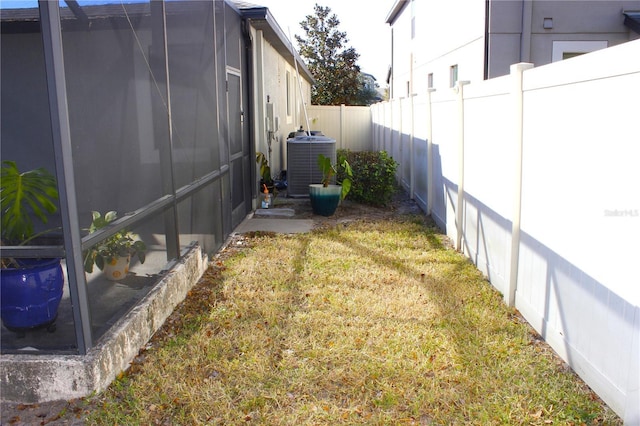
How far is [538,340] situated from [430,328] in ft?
2.33

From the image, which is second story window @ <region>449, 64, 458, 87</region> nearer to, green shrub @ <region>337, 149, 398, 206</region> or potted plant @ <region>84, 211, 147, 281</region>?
green shrub @ <region>337, 149, 398, 206</region>

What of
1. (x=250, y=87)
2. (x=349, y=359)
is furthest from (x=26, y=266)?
(x=250, y=87)

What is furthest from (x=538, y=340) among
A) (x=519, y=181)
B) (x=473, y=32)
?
(x=473, y=32)

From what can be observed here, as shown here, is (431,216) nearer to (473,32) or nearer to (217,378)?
(473,32)

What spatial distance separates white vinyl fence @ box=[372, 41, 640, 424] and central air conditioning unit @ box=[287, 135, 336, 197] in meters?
4.13

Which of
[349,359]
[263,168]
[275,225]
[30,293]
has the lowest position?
[349,359]

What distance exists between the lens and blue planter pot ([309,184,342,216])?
793 cm

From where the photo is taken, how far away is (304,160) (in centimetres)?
940

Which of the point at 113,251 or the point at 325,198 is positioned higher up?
the point at 113,251

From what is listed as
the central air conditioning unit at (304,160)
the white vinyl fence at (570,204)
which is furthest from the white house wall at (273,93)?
the white vinyl fence at (570,204)

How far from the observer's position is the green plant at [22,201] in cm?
297

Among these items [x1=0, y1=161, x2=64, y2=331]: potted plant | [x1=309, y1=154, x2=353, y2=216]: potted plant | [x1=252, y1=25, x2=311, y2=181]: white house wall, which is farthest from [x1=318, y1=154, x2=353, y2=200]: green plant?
[x1=0, y1=161, x2=64, y2=331]: potted plant

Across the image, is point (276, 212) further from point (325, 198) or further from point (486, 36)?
point (486, 36)

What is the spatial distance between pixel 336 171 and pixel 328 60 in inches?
875
